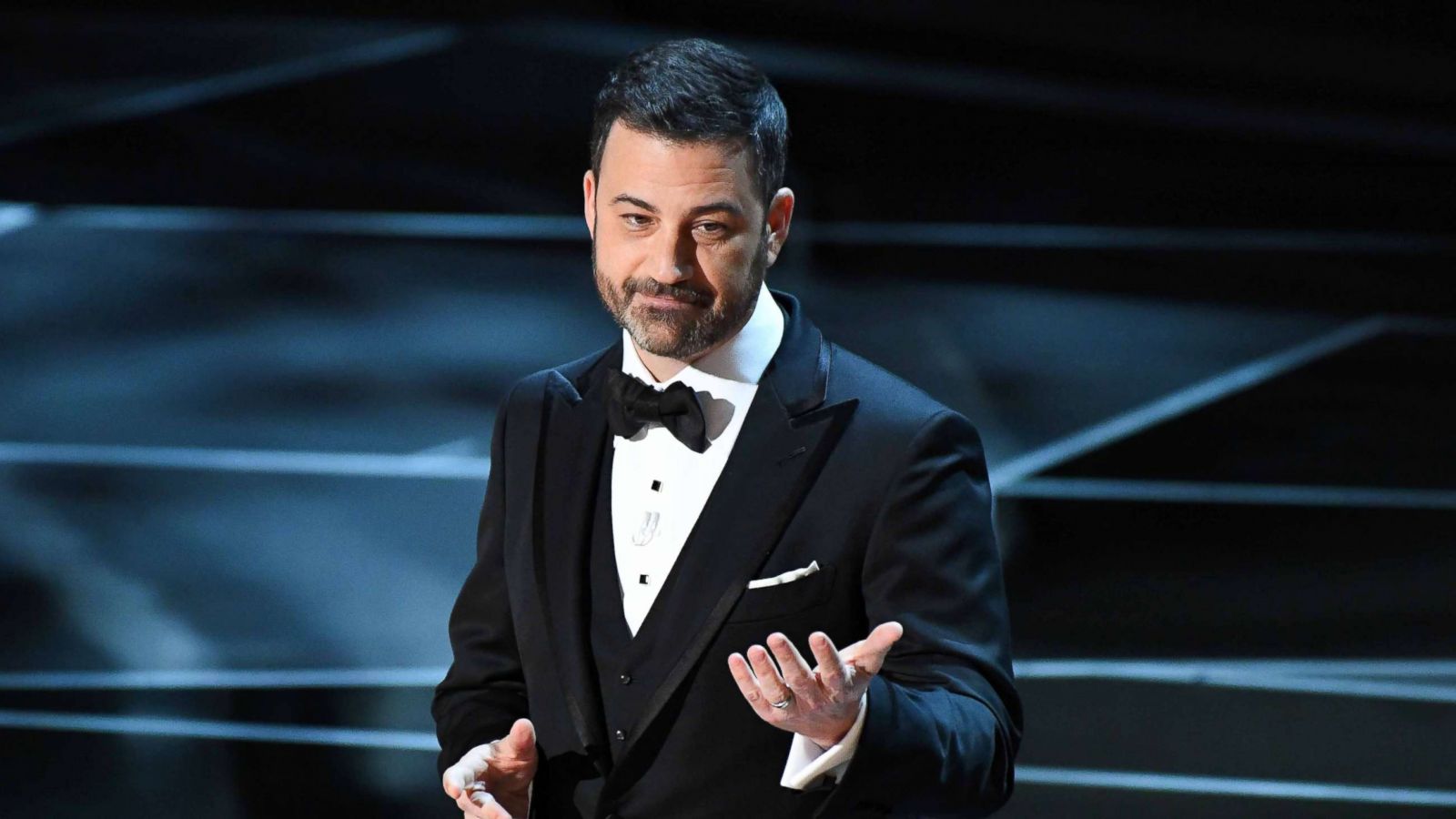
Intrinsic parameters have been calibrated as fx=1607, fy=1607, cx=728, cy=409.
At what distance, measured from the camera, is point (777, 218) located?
173 centimetres

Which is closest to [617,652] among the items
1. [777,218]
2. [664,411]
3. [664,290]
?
[664,411]

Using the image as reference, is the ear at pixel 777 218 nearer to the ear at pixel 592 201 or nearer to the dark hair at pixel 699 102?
the dark hair at pixel 699 102

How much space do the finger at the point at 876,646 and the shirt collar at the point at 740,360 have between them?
18.1 inches

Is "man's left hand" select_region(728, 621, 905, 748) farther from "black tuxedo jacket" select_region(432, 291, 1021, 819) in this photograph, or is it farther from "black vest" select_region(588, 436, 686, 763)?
"black vest" select_region(588, 436, 686, 763)

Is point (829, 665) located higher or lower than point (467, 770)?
higher

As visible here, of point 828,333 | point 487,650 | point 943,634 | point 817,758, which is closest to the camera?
point 817,758

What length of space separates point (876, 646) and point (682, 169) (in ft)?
1.75

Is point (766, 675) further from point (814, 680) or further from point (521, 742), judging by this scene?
point (521, 742)

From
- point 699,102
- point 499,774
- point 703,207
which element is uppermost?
point 699,102

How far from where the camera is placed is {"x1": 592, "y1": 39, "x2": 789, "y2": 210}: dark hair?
1630 mm

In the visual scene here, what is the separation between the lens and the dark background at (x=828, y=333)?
3.37m

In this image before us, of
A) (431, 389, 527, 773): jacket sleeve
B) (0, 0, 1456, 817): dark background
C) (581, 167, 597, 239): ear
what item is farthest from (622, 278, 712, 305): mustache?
(0, 0, 1456, 817): dark background

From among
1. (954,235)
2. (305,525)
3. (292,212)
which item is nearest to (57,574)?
(305,525)

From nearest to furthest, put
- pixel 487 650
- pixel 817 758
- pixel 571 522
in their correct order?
pixel 817 758, pixel 571 522, pixel 487 650
